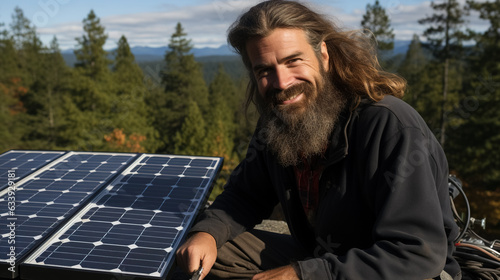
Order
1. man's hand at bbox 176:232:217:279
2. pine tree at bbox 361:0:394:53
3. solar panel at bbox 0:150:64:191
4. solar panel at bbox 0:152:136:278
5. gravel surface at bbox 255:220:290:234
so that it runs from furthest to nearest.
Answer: pine tree at bbox 361:0:394:53, gravel surface at bbox 255:220:290:234, solar panel at bbox 0:150:64:191, man's hand at bbox 176:232:217:279, solar panel at bbox 0:152:136:278

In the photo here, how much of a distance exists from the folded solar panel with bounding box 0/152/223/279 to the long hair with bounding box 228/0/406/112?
129 cm

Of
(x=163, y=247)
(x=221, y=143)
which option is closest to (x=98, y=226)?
(x=163, y=247)

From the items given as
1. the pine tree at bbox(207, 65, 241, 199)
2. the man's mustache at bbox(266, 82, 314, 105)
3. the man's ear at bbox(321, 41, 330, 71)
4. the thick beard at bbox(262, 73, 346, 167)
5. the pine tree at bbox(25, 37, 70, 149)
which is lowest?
the pine tree at bbox(207, 65, 241, 199)

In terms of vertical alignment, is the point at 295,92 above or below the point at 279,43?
below

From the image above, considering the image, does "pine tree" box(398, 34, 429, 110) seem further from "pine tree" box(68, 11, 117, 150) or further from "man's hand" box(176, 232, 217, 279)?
"man's hand" box(176, 232, 217, 279)

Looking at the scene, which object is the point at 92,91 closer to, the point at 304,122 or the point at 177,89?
the point at 177,89

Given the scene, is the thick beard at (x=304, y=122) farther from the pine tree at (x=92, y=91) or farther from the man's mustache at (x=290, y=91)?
the pine tree at (x=92, y=91)

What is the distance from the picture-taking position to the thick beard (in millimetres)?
2980

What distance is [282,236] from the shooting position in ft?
12.2

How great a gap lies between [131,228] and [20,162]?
2.27 metres

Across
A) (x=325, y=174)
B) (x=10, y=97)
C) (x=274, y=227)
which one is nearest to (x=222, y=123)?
(x=10, y=97)

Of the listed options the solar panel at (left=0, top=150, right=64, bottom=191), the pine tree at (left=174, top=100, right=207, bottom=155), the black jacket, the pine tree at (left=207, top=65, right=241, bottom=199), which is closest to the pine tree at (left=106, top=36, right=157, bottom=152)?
the pine tree at (left=174, top=100, right=207, bottom=155)

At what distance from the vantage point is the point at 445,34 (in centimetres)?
3209

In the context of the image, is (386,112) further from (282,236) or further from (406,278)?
(282,236)
